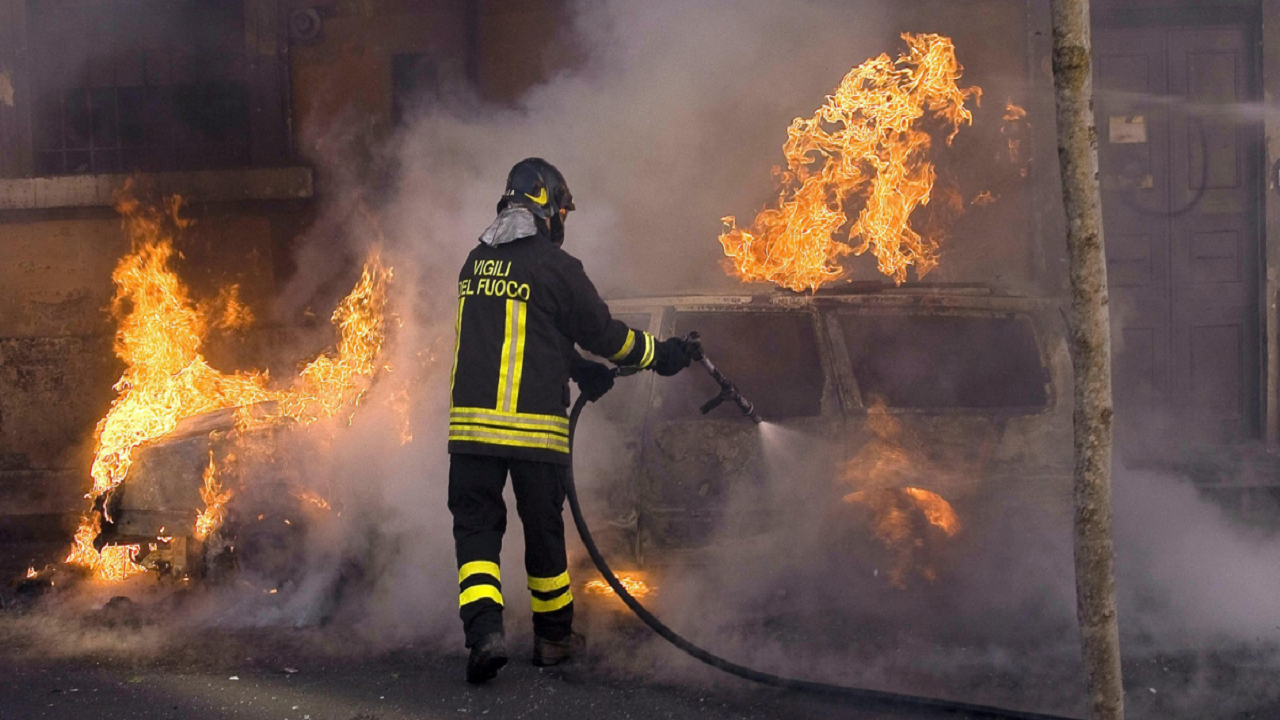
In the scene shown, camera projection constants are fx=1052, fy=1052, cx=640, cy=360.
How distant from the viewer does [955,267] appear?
813cm

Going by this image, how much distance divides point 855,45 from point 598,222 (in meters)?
2.49

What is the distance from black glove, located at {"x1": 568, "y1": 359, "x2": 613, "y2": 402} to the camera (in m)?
4.35

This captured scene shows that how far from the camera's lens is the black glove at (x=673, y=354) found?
14.1ft

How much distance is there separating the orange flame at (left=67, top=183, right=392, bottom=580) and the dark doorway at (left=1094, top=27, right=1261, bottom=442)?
5644mm

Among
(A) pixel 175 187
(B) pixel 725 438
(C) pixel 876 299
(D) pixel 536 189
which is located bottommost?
(B) pixel 725 438

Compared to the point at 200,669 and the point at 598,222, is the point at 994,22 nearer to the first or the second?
the point at 598,222

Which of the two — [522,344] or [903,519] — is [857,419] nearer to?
[903,519]

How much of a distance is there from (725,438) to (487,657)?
4.61ft

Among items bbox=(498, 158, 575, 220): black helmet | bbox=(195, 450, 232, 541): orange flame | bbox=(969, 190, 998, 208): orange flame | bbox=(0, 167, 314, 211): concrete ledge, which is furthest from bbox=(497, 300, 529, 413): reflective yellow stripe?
bbox=(969, 190, 998, 208): orange flame

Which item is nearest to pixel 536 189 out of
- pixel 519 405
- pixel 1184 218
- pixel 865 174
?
pixel 519 405

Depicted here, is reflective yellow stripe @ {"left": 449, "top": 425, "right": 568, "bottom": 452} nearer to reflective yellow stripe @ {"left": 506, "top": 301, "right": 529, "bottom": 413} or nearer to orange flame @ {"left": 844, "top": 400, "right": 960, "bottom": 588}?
reflective yellow stripe @ {"left": 506, "top": 301, "right": 529, "bottom": 413}

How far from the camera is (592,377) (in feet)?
14.3

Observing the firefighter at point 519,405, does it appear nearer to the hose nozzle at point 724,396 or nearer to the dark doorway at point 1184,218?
the hose nozzle at point 724,396

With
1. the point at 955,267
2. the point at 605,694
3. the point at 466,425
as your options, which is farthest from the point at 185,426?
the point at 955,267
